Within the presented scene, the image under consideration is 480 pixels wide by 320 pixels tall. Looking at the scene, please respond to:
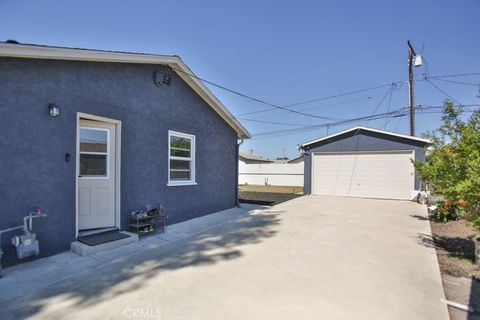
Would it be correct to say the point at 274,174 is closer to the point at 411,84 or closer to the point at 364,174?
the point at 364,174

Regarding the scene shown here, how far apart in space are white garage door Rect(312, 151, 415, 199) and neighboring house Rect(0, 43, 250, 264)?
27.9ft

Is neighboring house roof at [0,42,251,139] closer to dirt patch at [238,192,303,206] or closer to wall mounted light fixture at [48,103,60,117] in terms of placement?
wall mounted light fixture at [48,103,60,117]

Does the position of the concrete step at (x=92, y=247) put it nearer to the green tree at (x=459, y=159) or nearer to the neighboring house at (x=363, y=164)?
the green tree at (x=459, y=159)

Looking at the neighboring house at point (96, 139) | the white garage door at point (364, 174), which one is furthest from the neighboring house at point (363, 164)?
the neighboring house at point (96, 139)

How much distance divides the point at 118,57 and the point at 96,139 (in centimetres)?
182

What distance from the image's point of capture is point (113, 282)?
3.42 metres

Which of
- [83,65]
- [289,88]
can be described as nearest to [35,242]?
[83,65]

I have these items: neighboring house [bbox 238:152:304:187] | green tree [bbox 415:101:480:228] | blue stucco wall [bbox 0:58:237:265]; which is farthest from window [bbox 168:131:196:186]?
neighboring house [bbox 238:152:304:187]

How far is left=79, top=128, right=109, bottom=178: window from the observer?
5320 millimetres

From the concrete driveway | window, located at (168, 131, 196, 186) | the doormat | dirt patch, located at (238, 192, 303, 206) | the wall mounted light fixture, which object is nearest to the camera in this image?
the concrete driveway

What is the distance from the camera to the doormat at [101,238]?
4.78m

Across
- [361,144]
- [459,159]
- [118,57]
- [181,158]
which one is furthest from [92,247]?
[361,144]

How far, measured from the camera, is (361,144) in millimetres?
13984

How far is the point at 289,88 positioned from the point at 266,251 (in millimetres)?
14257
